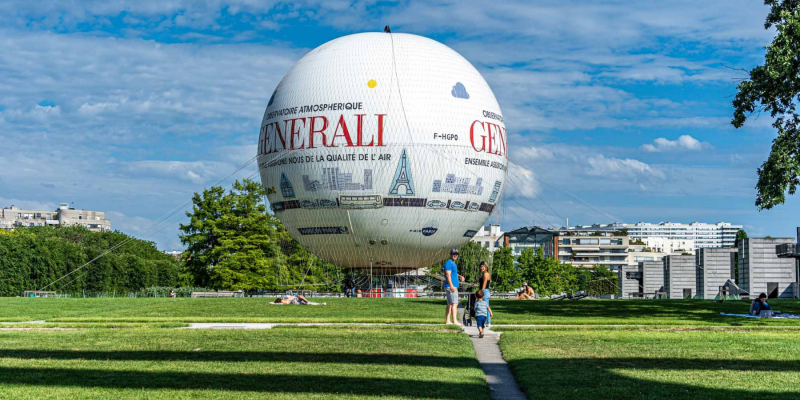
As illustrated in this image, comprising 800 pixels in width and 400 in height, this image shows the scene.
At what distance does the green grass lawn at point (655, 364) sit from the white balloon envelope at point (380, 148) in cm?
2615

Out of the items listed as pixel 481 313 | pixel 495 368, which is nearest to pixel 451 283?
pixel 481 313

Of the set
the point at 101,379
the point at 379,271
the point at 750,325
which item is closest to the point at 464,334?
the point at 750,325

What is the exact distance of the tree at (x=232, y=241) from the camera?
63.9 metres

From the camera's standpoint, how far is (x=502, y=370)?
44.3 ft

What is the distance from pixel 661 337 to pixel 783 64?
35.9 ft

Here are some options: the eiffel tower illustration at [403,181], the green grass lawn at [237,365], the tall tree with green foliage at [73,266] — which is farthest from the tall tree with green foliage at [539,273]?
the green grass lawn at [237,365]

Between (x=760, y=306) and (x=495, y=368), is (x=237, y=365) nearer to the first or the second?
(x=495, y=368)

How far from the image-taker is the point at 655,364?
13.3 m

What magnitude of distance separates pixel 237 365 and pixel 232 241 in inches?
2065

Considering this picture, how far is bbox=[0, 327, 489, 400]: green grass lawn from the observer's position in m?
10.6

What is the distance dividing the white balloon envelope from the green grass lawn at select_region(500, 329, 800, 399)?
2615 cm

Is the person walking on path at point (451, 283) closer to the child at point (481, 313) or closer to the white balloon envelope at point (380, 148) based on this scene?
the child at point (481, 313)

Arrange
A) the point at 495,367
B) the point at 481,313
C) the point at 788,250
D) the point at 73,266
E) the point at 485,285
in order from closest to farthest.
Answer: the point at 495,367 → the point at 481,313 → the point at 485,285 → the point at 788,250 → the point at 73,266

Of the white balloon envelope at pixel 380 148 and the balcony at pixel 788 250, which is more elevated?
the white balloon envelope at pixel 380 148
